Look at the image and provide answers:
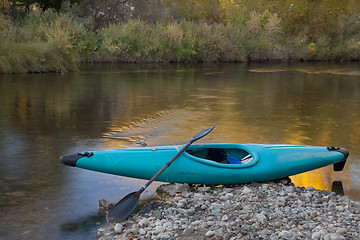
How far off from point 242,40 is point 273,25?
2.31 metres

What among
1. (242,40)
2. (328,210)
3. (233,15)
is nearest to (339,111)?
(328,210)

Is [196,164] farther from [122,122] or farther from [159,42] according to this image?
[159,42]

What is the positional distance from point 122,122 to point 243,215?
4753mm

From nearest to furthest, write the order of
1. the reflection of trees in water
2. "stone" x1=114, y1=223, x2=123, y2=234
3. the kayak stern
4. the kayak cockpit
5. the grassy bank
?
Answer: "stone" x1=114, y1=223, x2=123, y2=234 < the kayak stern < the kayak cockpit < the reflection of trees in water < the grassy bank

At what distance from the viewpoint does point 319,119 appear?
897 cm

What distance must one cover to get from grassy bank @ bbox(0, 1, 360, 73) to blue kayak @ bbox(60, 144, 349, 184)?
36.0ft

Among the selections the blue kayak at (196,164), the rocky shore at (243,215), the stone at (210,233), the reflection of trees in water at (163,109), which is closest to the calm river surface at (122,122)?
the reflection of trees in water at (163,109)

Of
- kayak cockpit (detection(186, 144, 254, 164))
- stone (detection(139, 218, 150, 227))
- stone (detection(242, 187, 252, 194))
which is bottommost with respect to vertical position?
stone (detection(139, 218, 150, 227))

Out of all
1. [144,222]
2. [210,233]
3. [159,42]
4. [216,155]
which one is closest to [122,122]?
[216,155]

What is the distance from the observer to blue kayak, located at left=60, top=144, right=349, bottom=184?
15.0ft

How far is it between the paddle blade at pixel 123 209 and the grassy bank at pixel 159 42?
37.8ft

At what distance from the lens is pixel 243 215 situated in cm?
391

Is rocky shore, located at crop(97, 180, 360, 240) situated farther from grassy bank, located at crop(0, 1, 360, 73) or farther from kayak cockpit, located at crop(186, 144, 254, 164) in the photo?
grassy bank, located at crop(0, 1, 360, 73)

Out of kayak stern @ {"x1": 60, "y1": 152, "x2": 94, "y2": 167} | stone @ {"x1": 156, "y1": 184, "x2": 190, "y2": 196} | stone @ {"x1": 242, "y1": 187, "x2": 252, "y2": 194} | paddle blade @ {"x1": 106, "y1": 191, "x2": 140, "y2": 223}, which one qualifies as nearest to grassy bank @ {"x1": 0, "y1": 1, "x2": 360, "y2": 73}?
kayak stern @ {"x1": 60, "y1": 152, "x2": 94, "y2": 167}
